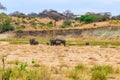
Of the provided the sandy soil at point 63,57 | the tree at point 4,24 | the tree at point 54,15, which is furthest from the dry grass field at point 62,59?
the tree at point 54,15

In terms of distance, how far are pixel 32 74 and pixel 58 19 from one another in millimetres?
89517

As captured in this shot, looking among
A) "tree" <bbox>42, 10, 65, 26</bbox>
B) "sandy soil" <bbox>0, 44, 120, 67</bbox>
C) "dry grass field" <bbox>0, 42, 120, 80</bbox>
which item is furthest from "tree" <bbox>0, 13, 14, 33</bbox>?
"dry grass field" <bbox>0, 42, 120, 80</bbox>

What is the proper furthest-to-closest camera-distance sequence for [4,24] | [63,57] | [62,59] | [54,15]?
[54,15] < [4,24] < [63,57] < [62,59]

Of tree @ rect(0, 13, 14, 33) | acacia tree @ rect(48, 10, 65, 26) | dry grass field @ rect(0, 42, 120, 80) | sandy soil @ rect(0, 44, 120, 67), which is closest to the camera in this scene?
dry grass field @ rect(0, 42, 120, 80)

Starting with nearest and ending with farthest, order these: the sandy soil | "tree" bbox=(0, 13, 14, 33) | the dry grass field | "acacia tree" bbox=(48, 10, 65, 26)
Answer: the dry grass field
the sandy soil
"tree" bbox=(0, 13, 14, 33)
"acacia tree" bbox=(48, 10, 65, 26)

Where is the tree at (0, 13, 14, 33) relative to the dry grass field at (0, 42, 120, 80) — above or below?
below

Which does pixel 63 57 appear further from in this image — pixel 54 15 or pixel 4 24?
pixel 54 15

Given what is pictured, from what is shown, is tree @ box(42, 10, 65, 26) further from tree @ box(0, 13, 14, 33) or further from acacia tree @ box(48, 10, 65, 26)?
tree @ box(0, 13, 14, 33)

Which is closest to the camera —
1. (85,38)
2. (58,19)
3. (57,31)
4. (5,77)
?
(5,77)

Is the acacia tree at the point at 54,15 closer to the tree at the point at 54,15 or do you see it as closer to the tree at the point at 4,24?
the tree at the point at 54,15

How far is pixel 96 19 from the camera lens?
9100cm

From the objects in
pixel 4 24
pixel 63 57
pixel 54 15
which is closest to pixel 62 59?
pixel 63 57

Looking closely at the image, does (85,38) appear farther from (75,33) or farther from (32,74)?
(32,74)

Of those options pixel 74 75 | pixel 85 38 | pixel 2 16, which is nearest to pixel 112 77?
pixel 74 75
